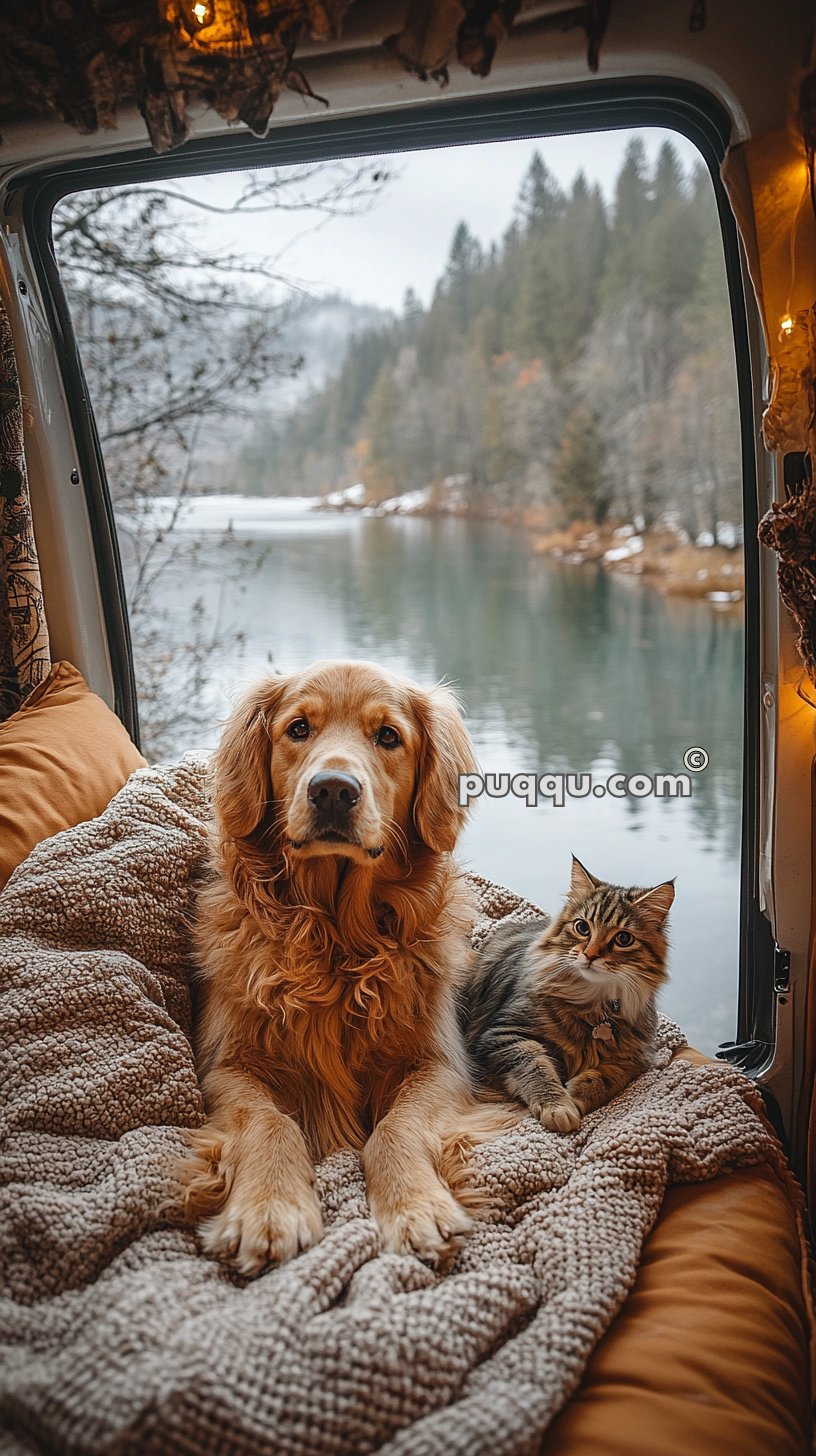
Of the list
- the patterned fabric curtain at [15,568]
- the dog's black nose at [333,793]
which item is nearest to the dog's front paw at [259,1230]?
the dog's black nose at [333,793]

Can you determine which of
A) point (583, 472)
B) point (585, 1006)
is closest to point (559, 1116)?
point (585, 1006)

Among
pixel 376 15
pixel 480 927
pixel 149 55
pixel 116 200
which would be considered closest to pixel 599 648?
pixel 480 927

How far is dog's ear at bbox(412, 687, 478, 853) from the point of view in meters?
1.71

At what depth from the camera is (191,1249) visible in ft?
4.28

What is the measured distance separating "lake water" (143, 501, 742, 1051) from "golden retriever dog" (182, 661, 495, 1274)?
1.71 feet

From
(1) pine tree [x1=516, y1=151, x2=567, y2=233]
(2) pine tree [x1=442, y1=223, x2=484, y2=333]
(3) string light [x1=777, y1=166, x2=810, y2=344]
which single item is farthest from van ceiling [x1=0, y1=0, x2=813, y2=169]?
(2) pine tree [x1=442, y1=223, x2=484, y2=333]

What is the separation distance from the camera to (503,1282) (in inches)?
48.5

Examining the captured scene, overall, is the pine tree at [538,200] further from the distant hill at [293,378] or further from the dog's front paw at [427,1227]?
the dog's front paw at [427,1227]

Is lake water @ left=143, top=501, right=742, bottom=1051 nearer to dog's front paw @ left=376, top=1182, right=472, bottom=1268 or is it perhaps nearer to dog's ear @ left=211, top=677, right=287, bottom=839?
dog's ear @ left=211, top=677, right=287, bottom=839

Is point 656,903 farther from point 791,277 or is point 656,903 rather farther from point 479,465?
point 479,465

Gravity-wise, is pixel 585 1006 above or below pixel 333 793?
below

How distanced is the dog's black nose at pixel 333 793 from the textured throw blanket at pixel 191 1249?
17.9 inches

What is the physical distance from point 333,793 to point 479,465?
1.23 metres

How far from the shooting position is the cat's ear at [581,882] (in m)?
1.79
